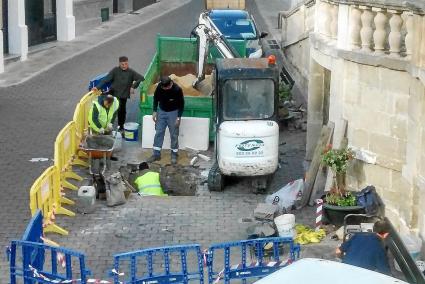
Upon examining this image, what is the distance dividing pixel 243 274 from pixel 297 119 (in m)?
9.30

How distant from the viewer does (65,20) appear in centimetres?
3206

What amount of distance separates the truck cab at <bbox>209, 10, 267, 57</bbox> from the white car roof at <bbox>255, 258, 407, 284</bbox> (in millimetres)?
18275

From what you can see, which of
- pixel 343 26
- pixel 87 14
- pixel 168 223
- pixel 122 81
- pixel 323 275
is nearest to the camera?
pixel 323 275

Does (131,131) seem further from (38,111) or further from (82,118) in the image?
(38,111)

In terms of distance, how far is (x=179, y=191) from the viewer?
16953mm

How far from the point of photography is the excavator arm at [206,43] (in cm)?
1995

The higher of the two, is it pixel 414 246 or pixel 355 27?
pixel 355 27

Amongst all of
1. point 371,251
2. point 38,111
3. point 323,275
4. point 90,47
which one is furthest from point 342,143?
point 90,47

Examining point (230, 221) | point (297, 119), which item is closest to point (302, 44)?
point (297, 119)

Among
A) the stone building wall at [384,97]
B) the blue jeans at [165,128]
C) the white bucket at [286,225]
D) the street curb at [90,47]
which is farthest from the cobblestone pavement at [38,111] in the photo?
the stone building wall at [384,97]

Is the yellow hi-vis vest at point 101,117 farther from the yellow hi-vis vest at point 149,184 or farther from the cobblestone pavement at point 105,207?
the yellow hi-vis vest at point 149,184

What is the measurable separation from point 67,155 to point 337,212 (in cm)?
518

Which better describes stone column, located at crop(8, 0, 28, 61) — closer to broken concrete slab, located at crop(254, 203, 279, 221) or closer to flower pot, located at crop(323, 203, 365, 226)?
broken concrete slab, located at crop(254, 203, 279, 221)

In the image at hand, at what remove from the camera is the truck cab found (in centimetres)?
2721
